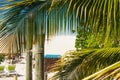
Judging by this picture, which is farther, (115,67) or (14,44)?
(14,44)

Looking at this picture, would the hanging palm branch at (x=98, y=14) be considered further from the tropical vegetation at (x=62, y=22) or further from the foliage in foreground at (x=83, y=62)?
the foliage in foreground at (x=83, y=62)

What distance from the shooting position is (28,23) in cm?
405

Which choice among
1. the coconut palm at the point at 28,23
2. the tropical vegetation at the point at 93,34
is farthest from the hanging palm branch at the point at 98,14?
the coconut palm at the point at 28,23

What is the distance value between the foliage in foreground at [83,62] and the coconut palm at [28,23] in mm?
576

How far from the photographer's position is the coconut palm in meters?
3.88

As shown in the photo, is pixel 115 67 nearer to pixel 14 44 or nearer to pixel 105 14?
pixel 105 14

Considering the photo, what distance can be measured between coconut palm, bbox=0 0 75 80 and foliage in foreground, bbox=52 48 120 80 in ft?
1.89

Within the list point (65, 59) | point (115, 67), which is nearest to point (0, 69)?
point (65, 59)

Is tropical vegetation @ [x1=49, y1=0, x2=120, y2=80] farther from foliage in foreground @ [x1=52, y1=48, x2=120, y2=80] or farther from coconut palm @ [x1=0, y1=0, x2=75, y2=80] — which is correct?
coconut palm @ [x1=0, y1=0, x2=75, y2=80]

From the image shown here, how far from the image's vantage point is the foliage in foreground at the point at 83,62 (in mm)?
4293

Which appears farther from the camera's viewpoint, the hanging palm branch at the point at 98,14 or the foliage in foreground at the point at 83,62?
the foliage in foreground at the point at 83,62

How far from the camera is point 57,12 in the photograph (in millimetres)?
3951

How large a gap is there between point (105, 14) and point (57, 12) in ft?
2.06

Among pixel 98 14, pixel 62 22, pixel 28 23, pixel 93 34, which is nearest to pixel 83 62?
pixel 93 34
